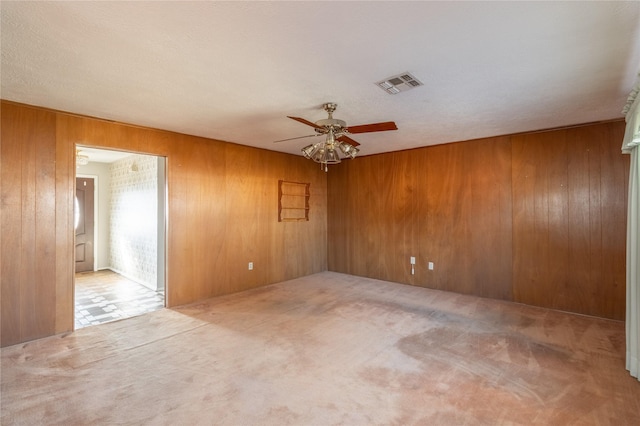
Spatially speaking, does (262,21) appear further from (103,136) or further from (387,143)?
(387,143)

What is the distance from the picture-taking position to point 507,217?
4371 mm

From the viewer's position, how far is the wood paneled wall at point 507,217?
12.0 feet

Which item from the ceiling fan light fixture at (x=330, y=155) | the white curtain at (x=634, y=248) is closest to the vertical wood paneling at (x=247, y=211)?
the ceiling fan light fixture at (x=330, y=155)

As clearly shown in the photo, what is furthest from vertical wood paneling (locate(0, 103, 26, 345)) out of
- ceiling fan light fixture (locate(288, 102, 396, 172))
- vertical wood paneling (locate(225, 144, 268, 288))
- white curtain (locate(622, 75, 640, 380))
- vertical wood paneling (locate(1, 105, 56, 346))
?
white curtain (locate(622, 75, 640, 380))

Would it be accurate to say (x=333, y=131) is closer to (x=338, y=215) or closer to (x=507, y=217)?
(x=507, y=217)

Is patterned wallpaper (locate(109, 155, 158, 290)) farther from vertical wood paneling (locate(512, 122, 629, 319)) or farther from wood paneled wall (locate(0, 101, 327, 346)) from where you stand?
vertical wood paneling (locate(512, 122, 629, 319))

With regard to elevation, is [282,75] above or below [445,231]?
above

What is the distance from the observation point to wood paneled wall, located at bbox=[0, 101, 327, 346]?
297 centimetres

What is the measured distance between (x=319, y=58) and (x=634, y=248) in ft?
9.82

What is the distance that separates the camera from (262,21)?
1.70 metres

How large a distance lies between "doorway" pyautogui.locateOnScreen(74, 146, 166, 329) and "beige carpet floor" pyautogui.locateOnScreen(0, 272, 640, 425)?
930 mm

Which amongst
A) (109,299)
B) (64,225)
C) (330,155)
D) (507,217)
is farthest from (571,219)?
(109,299)

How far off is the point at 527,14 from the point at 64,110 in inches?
169

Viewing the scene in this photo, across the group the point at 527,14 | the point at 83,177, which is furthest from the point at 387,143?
the point at 83,177
